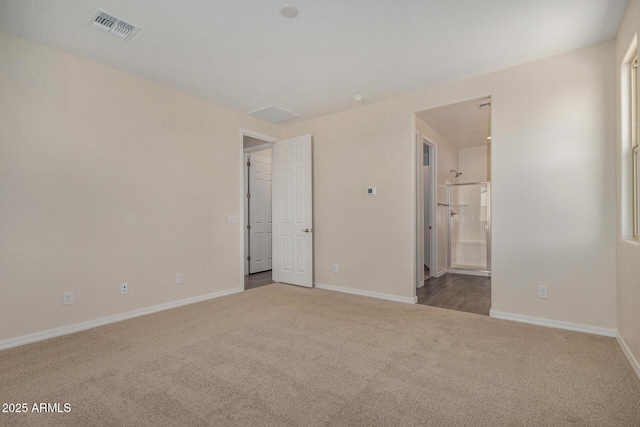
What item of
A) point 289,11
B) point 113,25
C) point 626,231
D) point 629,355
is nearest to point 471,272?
point 626,231

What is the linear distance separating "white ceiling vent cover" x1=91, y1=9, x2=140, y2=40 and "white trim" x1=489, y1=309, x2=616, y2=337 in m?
4.29

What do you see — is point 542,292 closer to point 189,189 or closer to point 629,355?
point 629,355

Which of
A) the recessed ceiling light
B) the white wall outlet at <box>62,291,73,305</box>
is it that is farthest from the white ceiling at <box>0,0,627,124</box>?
the white wall outlet at <box>62,291,73,305</box>

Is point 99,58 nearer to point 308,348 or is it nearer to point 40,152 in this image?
point 40,152

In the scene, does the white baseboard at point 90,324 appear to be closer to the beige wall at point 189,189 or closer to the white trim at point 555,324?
the beige wall at point 189,189

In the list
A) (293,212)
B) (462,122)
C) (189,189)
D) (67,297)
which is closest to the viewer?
(67,297)

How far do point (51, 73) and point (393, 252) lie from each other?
4020 millimetres

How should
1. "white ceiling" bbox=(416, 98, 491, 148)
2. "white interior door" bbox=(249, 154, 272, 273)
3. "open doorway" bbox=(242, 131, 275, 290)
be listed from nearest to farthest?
"white ceiling" bbox=(416, 98, 491, 148), "open doorway" bbox=(242, 131, 275, 290), "white interior door" bbox=(249, 154, 272, 273)

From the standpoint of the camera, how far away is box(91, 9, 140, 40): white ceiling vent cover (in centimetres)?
241

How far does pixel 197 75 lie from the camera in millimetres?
3400

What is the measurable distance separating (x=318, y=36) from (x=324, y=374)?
2648 millimetres

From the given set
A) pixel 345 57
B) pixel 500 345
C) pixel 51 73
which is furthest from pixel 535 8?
pixel 51 73

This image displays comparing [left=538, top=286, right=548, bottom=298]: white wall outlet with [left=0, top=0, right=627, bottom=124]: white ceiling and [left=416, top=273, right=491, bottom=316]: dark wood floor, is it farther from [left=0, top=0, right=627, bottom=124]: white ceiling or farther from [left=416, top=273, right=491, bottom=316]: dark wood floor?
[left=0, top=0, right=627, bottom=124]: white ceiling

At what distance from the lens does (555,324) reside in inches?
118
